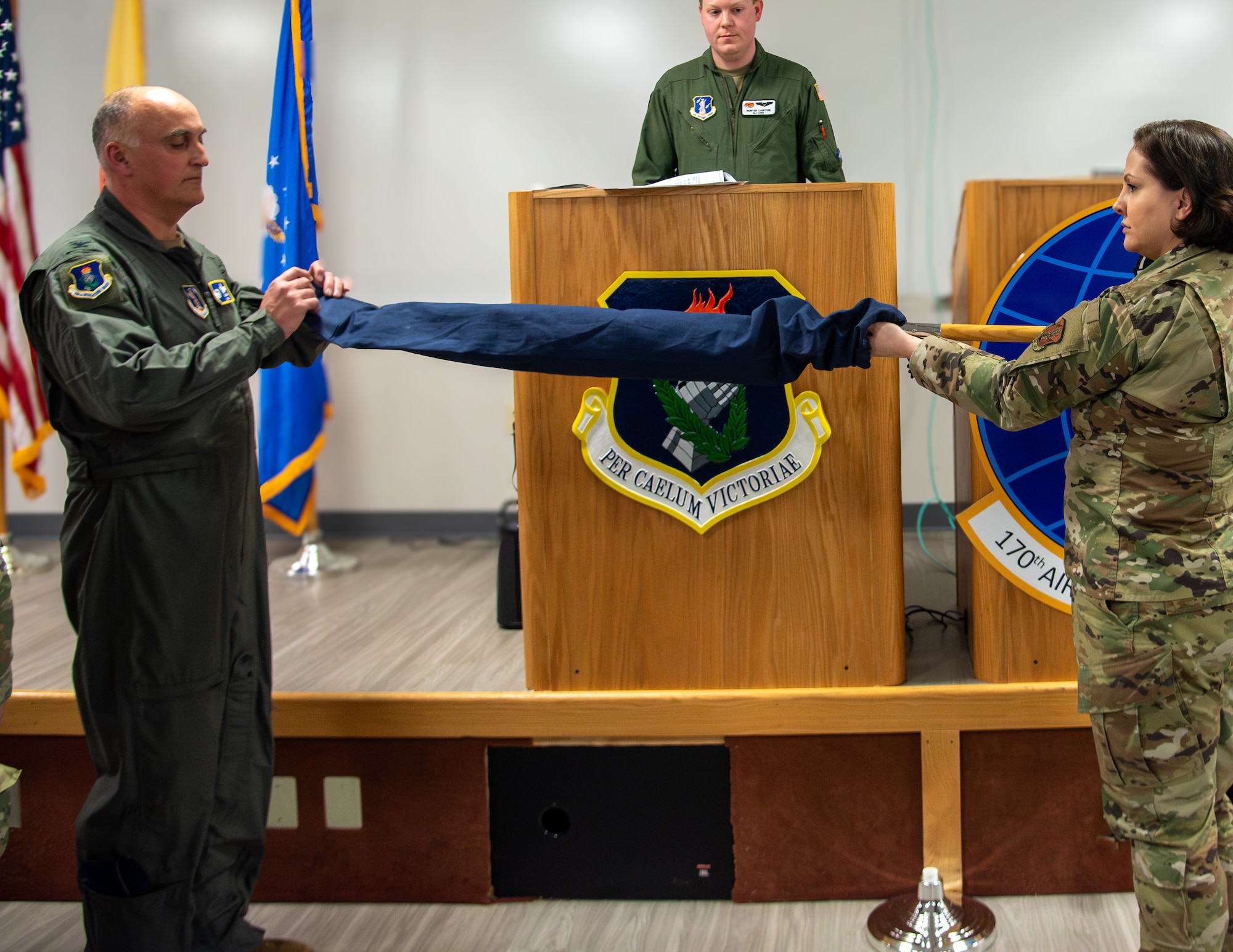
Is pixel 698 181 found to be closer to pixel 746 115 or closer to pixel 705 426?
pixel 705 426

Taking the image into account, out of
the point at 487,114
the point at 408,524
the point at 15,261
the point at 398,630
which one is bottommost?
the point at 398,630

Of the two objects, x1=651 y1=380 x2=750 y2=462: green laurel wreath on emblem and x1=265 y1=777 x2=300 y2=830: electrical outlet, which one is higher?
x1=651 y1=380 x2=750 y2=462: green laurel wreath on emblem

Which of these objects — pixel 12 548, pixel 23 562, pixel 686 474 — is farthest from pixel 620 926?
pixel 12 548

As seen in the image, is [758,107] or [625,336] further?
[758,107]

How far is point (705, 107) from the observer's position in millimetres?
2648

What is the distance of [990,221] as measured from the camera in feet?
6.69

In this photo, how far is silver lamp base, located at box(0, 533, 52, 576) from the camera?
374cm

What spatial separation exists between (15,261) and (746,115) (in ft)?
8.57

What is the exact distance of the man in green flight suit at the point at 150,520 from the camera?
1697 mm

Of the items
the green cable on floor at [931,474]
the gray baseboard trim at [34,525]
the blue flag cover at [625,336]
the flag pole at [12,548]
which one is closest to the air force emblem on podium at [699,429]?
the blue flag cover at [625,336]

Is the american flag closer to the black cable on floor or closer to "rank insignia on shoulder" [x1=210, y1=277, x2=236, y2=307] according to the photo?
"rank insignia on shoulder" [x1=210, y1=277, x2=236, y2=307]

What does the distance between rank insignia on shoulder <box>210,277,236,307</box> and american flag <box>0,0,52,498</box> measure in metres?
2.20

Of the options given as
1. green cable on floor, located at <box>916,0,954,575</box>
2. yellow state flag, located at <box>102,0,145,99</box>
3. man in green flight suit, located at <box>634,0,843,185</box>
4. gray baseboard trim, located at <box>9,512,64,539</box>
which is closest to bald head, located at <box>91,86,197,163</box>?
man in green flight suit, located at <box>634,0,843,185</box>

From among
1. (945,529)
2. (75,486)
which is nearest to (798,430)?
(75,486)
